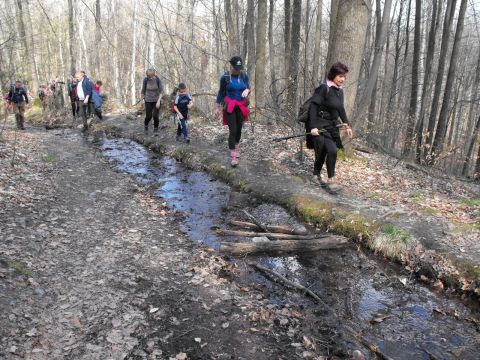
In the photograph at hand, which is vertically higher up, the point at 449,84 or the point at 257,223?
the point at 449,84

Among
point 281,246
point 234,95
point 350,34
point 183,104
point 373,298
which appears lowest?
point 373,298

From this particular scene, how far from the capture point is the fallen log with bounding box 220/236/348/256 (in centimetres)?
564

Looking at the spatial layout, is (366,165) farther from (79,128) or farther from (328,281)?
(79,128)

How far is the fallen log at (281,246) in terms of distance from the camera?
18.5ft

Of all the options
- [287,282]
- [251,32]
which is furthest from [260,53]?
[287,282]

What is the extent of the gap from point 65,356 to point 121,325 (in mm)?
629

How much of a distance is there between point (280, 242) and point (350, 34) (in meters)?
5.62

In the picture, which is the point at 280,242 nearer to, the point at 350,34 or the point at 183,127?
the point at 350,34

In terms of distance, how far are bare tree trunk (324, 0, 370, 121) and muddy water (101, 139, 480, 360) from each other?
415 centimetres

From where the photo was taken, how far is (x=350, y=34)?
346 inches

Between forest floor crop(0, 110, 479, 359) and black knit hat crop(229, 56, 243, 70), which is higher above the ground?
black knit hat crop(229, 56, 243, 70)

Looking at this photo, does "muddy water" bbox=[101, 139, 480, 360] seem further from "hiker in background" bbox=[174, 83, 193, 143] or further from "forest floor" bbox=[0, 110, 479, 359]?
"hiker in background" bbox=[174, 83, 193, 143]

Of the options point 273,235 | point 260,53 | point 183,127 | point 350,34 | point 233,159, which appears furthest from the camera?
point 260,53

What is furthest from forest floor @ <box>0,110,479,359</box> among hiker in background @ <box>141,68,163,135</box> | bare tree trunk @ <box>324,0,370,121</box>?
hiker in background @ <box>141,68,163,135</box>
